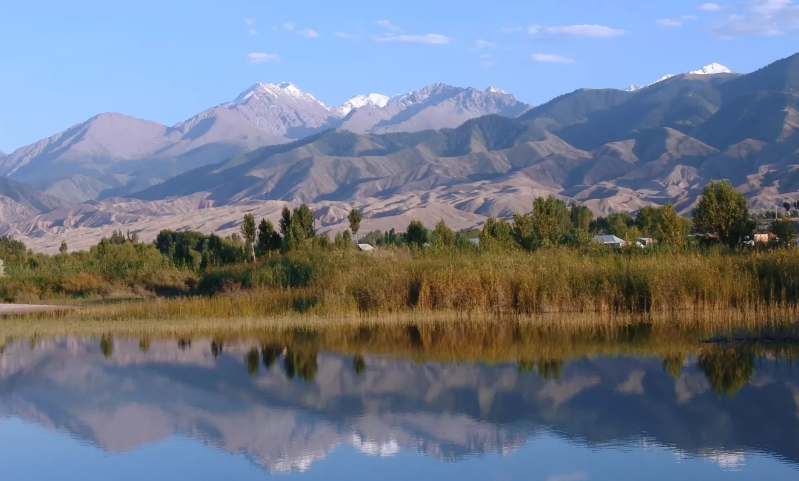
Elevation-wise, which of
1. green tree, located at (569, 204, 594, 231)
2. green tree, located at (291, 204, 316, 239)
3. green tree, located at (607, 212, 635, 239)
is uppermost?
green tree, located at (291, 204, 316, 239)

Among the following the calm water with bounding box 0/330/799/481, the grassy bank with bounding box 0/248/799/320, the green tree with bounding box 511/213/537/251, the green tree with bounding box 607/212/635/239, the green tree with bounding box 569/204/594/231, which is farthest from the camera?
the green tree with bounding box 569/204/594/231

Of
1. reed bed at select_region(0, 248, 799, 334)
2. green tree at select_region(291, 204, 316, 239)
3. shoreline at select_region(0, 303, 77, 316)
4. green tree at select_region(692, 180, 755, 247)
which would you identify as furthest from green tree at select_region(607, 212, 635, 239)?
reed bed at select_region(0, 248, 799, 334)

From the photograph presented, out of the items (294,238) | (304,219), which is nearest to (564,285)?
(294,238)

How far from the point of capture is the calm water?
10031 millimetres

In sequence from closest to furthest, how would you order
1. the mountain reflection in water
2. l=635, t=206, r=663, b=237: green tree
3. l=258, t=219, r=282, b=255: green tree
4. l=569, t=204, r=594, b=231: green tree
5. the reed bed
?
the mountain reflection in water → the reed bed → l=258, t=219, r=282, b=255: green tree → l=635, t=206, r=663, b=237: green tree → l=569, t=204, r=594, b=231: green tree

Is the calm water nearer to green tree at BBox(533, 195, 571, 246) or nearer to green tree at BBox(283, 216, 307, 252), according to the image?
green tree at BBox(283, 216, 307, 252)

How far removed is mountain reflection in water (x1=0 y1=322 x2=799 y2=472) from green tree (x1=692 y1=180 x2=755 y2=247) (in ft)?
56.2

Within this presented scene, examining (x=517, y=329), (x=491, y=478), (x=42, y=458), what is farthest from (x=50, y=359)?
(x=491, y=478)

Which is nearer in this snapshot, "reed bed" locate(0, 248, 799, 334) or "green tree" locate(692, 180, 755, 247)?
"reed bed" locate(0, 248, 799, 334)

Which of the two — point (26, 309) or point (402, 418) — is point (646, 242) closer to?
point (26, 309)

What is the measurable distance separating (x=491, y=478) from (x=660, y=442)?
6.66 ft

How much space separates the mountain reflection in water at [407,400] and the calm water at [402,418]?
0.03 m

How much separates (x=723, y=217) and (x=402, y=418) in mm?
23129

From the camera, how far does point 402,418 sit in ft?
39.3
